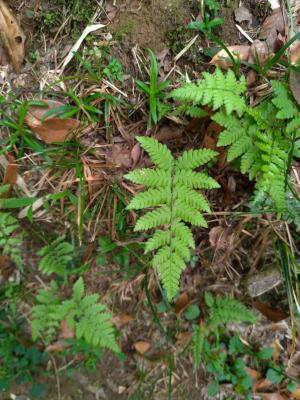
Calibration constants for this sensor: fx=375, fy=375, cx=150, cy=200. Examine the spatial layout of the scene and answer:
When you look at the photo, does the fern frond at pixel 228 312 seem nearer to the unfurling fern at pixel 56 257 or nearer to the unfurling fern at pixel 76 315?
the unfurling fern at pixel 76 315

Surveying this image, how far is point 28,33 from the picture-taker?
2361mm

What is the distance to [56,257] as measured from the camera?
8.38ft

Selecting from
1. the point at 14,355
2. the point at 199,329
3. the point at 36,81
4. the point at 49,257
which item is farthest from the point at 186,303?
the point at 36,81

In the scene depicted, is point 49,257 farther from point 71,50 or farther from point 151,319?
point 71,50

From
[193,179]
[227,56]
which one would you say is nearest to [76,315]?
[193,179]

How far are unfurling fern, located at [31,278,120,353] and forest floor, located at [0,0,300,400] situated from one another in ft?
0.42

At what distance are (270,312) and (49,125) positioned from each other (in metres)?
1.99

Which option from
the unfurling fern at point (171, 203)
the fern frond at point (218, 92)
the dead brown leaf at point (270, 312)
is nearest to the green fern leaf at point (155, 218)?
the unfurling fern at point (171, 203)

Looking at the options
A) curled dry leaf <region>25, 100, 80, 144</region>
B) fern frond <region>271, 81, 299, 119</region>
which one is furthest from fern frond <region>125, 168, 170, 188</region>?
fern frond <region>271, 81, 299, 119</region>

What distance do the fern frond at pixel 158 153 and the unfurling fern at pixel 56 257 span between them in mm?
873

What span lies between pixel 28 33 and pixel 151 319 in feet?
6.97

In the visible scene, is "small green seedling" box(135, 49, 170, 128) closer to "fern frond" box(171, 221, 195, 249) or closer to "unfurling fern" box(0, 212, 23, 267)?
"fern frond" box(171, 221, 195, 249)

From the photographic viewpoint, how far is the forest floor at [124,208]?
7.68 feet

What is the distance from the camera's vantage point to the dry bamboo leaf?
2.30 m
